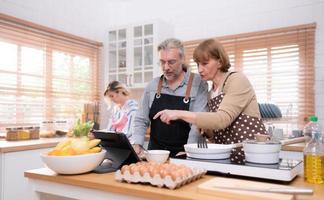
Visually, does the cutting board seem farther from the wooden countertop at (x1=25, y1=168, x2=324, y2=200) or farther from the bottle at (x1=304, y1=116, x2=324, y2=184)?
the bottle at (x1=304, y1=116, x2=324, y2=184)

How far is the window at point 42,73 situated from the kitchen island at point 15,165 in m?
0.73

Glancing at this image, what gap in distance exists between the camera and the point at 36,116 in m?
3.14

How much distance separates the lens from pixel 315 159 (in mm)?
936

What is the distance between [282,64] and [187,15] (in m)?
1.21

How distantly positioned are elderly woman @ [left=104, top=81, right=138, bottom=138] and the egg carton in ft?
5.79

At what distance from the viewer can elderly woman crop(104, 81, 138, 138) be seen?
2.74 metres

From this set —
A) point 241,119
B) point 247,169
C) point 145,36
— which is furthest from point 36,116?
point 247,169

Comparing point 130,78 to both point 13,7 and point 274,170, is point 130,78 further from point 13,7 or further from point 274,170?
point 274,170

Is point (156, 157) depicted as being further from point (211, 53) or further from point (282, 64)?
point (282, 64)

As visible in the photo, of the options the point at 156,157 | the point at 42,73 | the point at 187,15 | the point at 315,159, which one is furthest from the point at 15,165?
the point at 187,15

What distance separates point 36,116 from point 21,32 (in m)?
0.87

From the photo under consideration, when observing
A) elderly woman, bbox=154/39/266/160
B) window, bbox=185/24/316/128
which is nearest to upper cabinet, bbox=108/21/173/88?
window, bbox=185/24/316/128

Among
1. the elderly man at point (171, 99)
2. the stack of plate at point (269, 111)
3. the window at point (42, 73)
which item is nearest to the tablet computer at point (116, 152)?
the elderly man at point (171, 99)

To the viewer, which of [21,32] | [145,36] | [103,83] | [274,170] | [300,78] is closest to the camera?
[274,170]
